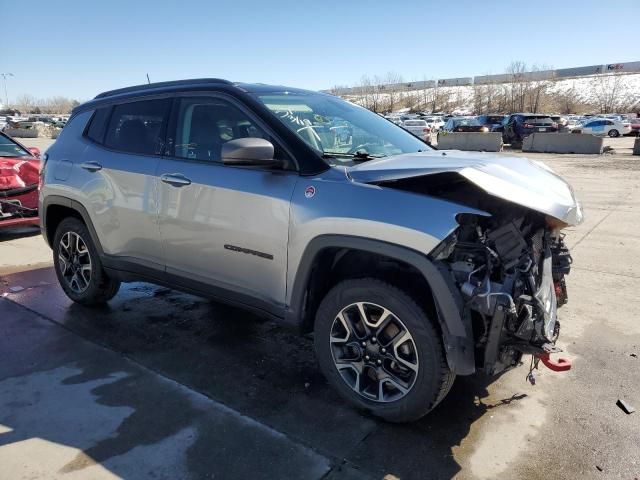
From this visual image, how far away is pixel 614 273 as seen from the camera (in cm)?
546

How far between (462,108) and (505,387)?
3606 inches

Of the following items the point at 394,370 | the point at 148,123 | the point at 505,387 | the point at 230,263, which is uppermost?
the point at 148,123

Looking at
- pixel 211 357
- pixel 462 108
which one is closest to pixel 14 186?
pixel 211 357

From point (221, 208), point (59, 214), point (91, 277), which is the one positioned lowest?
point (91, 277)

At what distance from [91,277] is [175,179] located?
1597 millimetres

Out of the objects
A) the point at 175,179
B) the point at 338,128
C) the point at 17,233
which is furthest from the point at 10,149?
the point at 338,128

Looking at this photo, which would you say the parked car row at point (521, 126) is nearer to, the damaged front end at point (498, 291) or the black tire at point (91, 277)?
the black tire at point (91, 277)

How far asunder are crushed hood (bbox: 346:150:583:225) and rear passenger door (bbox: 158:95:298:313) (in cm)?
56

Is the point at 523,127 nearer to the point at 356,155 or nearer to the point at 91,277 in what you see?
the point at 356,155

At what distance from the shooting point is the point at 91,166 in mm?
4211

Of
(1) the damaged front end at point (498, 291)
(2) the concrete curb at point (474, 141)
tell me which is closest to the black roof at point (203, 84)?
(1) the damaged front end at point (498, 291)

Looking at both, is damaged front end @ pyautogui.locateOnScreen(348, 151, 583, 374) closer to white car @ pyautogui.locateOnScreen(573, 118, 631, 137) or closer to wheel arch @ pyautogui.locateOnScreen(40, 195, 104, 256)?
wheel arch @ pyautogui.locateOnScreen(40, 195, 104, 256)

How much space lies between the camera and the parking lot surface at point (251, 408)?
254 cm

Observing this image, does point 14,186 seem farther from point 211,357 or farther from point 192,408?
point 192,408
